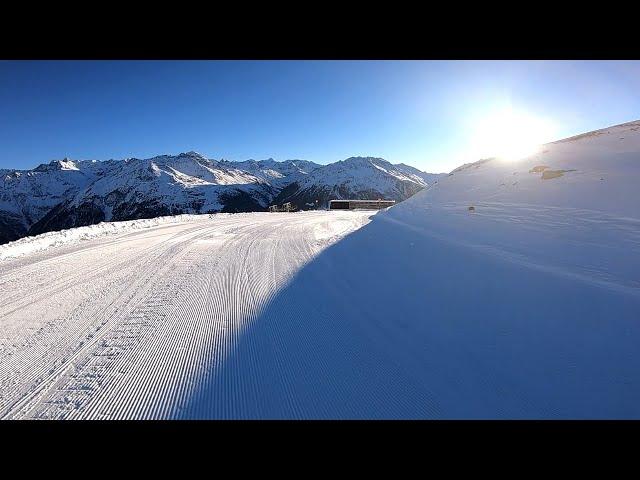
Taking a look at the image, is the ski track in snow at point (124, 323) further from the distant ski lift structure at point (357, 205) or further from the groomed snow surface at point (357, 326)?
the distant ski lift structure at point (357, 205)

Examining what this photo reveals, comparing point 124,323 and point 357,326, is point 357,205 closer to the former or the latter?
point 357,326

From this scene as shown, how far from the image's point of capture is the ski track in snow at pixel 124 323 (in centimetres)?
256

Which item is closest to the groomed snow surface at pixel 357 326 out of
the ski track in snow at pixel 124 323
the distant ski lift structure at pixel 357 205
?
the ski track in snow at pixel 124 323

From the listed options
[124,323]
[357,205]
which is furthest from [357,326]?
[357,205]

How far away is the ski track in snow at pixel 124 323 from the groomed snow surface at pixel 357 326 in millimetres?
22

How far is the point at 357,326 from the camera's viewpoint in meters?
3.77

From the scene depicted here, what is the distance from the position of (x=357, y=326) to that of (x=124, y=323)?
3037 millimetres

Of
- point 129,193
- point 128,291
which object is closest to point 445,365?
point 128,291

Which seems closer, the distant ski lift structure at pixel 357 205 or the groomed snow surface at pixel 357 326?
the groomed snow surface at pixel 357 326

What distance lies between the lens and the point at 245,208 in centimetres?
16862

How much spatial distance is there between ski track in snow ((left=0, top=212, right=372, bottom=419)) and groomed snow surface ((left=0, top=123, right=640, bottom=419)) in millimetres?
22
